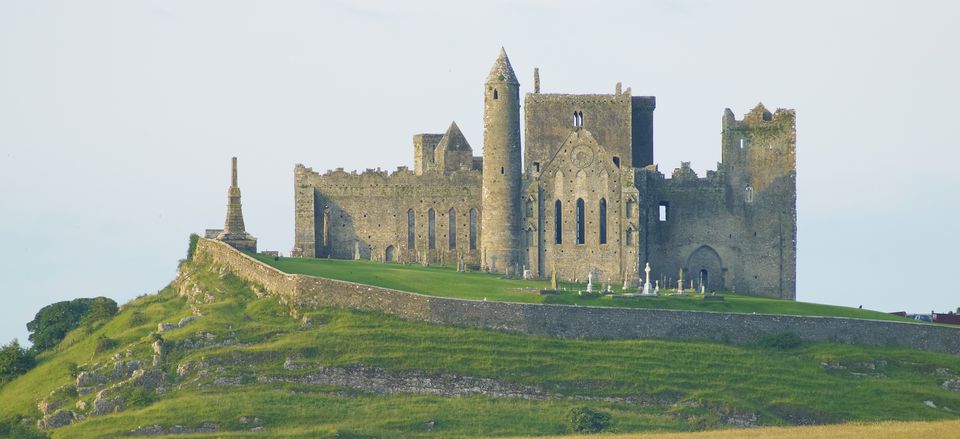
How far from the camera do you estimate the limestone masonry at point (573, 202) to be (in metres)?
128

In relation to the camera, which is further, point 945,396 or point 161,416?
point 945,396

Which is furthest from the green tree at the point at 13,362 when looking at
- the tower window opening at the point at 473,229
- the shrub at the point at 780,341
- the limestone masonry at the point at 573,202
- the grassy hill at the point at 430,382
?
the shrub at the point at 780,341

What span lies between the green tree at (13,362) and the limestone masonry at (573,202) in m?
21.3

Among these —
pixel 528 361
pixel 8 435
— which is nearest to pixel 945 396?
pixel 528 361

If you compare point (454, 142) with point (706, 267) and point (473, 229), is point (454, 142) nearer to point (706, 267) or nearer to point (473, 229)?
point (473, 229)

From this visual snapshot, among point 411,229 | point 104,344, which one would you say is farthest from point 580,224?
point 104,344

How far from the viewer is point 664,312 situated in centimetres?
11381

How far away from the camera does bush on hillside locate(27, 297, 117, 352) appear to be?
4929 inches

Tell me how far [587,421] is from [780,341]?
644 inches

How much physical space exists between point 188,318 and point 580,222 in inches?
1030

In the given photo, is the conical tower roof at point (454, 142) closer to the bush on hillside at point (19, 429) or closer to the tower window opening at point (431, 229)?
the tower window opening at point (431, 229)

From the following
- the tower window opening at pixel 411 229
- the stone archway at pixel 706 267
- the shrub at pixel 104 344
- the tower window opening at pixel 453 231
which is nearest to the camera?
the shrub at pixel 104 344

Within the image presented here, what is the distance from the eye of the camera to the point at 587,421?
102 metres

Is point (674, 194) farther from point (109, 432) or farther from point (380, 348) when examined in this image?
point (109, 432)
